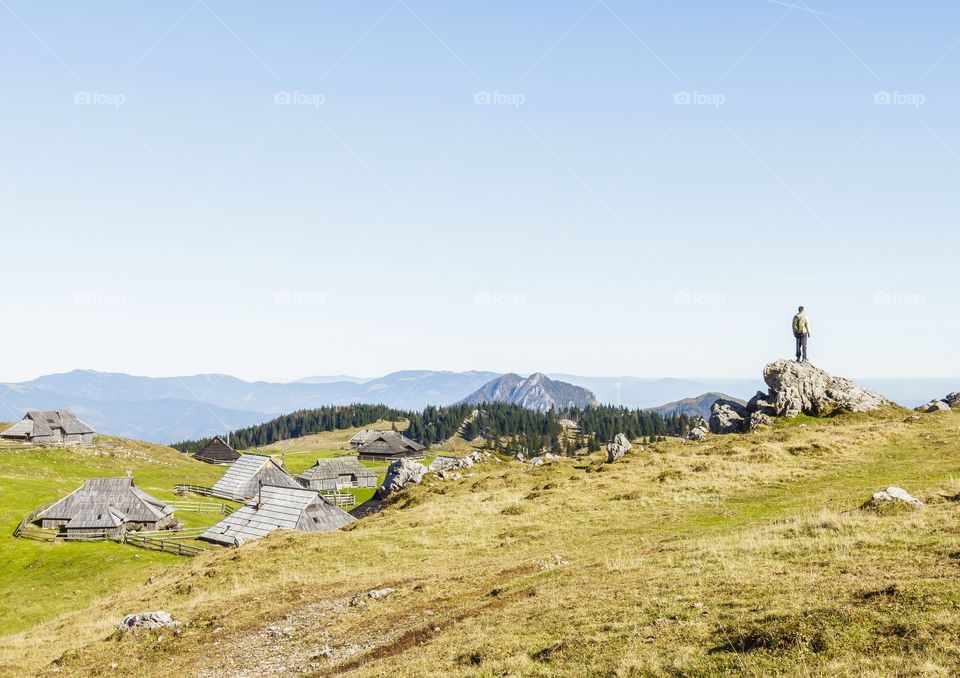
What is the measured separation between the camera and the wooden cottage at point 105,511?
59.6 meters

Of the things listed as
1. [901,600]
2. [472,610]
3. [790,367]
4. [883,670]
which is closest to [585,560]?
[472,610]

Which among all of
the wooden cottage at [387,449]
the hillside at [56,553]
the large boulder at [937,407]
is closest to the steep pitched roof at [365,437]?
the wooden cottage at [387,449]

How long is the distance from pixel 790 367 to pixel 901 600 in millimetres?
50058

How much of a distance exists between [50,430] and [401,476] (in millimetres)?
75264

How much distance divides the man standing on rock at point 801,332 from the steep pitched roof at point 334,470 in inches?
2962

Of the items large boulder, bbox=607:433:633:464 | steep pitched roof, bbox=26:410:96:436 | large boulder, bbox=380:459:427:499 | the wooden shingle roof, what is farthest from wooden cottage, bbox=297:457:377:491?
large boulder, bbox=607:433:633:464

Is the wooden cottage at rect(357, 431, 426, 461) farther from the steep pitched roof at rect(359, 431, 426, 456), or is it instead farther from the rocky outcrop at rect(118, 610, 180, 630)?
the rocky outcrop at rect(118, 610, 180, 630)

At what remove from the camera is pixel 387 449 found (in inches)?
5861

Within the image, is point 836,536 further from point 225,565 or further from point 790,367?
point 790,367

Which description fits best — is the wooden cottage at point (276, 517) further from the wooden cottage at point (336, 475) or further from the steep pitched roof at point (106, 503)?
the wooden cottage at point (336, 475)

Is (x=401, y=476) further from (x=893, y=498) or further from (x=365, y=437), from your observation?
(x=365, y=437)

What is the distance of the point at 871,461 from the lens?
38.7 m

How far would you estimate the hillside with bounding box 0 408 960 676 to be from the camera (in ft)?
40.7

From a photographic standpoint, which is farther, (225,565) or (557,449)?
(557,449)
